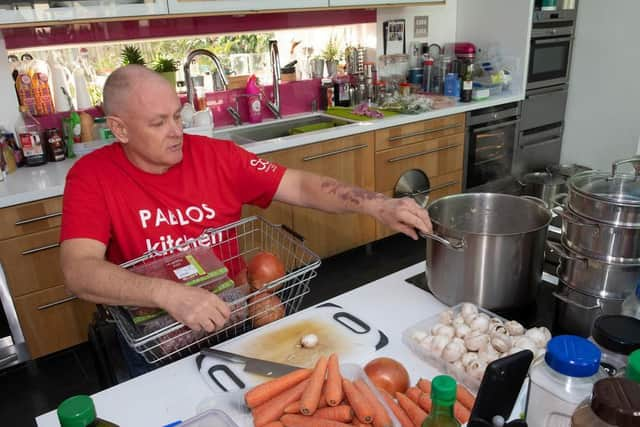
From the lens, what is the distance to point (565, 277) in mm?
1009

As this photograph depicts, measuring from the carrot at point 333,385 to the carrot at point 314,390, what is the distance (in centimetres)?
1

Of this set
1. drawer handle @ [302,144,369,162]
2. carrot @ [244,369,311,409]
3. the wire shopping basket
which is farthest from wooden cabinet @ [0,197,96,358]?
carrot @ [244,369,311,409]

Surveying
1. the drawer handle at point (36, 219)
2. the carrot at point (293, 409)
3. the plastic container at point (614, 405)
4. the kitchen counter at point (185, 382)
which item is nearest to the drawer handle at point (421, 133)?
the drawer handle at point (36, 219)

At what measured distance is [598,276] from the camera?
952 mm

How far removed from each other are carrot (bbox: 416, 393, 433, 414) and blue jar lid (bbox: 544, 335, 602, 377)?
28 centimetres

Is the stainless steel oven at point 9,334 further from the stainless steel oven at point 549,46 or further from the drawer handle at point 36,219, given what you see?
the stainless steel oven at point 549,46

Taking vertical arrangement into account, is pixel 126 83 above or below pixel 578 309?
above

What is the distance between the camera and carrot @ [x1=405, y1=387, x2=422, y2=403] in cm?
85

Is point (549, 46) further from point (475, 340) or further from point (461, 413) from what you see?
point (461, 413)

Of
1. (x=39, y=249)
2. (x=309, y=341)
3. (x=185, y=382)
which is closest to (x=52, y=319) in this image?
(x=39, y=249)

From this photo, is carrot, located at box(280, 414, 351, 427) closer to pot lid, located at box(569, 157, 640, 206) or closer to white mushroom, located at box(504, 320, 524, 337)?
white mushroom, located at box(504, 320, 524, 337)

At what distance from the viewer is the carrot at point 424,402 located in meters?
0.82

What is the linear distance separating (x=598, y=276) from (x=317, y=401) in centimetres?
57

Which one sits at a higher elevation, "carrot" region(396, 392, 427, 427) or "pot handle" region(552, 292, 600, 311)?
"pot handle" region(552, 292, 600, 311)
